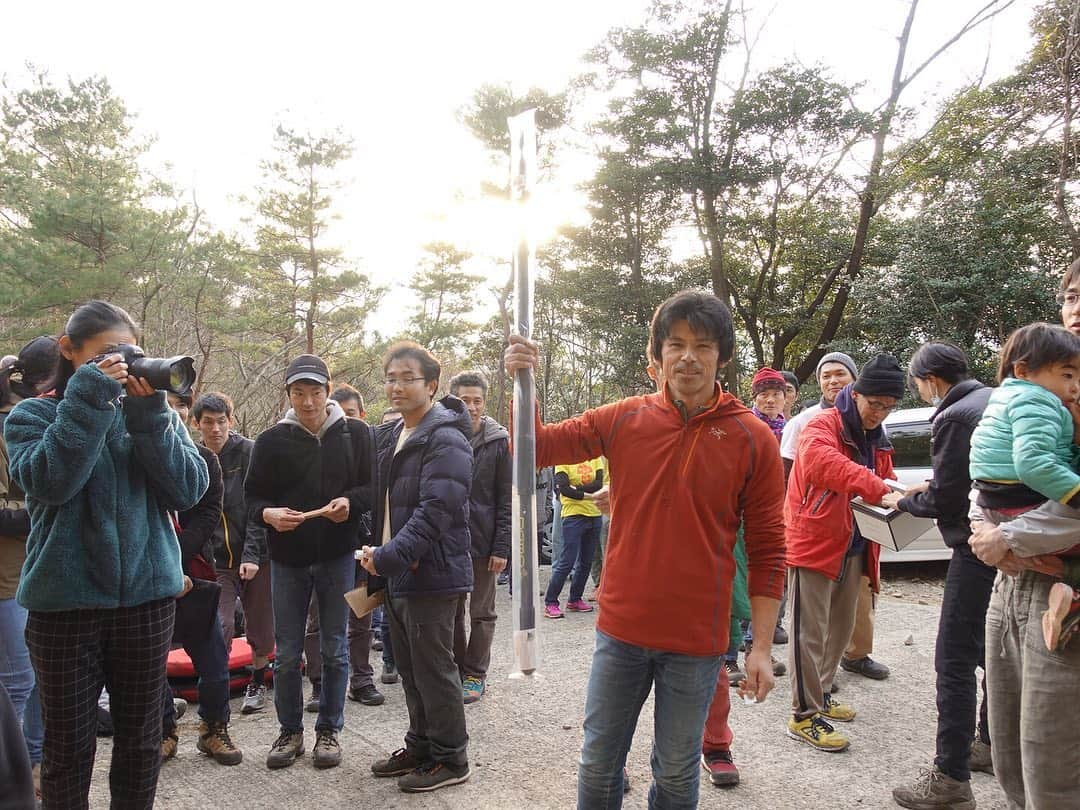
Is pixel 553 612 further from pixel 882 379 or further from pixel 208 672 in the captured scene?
pixel 882 379

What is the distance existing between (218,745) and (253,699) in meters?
0.80

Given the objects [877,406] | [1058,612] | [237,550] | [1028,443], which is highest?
[877,406]

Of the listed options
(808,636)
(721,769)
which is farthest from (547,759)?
(808,636)

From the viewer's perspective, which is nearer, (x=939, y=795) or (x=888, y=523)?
(x=939, y=795)

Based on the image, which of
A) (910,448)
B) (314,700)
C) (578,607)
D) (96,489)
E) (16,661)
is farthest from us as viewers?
(910,448)

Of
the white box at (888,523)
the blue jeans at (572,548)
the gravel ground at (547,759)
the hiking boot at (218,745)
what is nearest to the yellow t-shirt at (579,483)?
the blue jeans at (572,548)

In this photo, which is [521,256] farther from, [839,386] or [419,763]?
[839,386]

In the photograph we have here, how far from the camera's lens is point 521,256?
199cm

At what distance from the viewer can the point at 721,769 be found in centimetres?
327

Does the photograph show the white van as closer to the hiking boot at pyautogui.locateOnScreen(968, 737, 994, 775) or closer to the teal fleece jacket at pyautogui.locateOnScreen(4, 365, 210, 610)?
the hiking boot at pyautogui.locateOnScreen(968, 737, 994, 775)

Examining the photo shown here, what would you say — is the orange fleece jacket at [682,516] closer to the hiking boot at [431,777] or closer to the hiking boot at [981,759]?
the hiking boot at [431,777]

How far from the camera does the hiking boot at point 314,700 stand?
4.33 metres

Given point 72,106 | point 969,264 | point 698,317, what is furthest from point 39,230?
point 969,264

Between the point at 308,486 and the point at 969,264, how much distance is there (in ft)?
45.3
